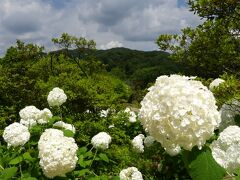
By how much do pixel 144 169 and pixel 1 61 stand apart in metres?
8.38

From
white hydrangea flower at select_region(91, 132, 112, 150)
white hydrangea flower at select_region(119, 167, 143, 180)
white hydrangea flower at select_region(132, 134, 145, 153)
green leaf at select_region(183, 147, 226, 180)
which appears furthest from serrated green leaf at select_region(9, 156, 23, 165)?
white hydrangea flower at select_region(132, 134, 145, 153)

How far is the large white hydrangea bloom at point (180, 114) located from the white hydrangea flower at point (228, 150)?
1.54 feet

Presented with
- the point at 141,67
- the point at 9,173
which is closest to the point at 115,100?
the point at 9,173

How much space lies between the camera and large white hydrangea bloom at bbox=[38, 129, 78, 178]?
4.35m

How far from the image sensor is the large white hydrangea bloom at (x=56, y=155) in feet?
14.3

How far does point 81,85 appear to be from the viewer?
33.6 ft

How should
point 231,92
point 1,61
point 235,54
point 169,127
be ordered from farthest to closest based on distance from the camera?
point 1,61 → point 235,54 → point 231,92 → point 169,127

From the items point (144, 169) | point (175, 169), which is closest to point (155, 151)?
point (144, 169)

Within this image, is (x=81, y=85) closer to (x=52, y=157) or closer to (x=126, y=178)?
(x=126, y=178)

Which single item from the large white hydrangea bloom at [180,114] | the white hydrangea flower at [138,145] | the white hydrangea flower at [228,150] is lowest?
the white hydrangea flower at [138,145]

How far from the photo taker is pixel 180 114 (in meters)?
2.30

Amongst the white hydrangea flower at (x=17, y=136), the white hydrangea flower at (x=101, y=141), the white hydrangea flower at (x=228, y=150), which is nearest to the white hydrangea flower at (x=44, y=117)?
the white hydrangea flower at (x=101, y=141)

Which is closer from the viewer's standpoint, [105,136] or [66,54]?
[105,136]

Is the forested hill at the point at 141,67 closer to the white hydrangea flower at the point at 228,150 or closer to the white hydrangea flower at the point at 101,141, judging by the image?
the white hydrangea flower at the point at 101,141
